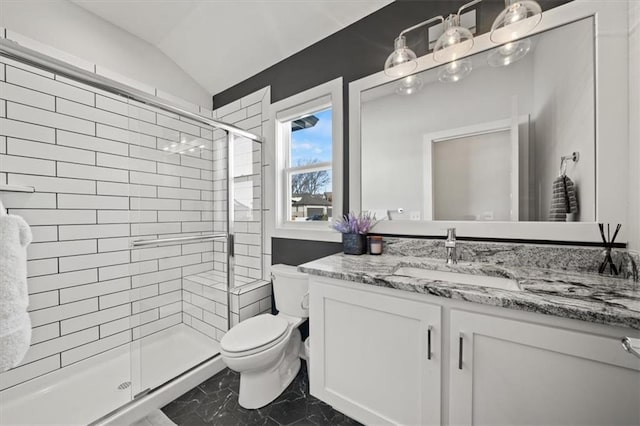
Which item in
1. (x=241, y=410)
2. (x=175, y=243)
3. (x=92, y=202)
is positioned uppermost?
(x=92, y=202)

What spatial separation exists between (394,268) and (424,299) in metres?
0.27

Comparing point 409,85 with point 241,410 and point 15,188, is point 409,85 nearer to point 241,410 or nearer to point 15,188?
point 241,410

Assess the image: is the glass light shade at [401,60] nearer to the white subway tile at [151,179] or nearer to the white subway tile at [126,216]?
the white subway tile at [151,179]

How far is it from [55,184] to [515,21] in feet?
9.17

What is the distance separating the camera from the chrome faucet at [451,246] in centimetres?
126

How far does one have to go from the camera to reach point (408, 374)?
39.0 inches

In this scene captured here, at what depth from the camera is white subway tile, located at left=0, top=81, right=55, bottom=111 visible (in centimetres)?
144

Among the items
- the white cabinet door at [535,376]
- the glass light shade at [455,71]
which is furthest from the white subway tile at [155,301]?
the glass light shade at [455,71]

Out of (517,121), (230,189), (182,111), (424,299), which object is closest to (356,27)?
(517,121)

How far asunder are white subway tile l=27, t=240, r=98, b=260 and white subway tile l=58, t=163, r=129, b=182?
0.46m

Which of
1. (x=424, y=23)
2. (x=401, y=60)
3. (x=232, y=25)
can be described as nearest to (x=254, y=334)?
(x=401, y=60)

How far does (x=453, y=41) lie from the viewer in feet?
4.15

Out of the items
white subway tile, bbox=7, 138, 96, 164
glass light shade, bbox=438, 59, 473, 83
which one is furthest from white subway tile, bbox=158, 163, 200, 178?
glass light shade, bbox=438, 59, 473, 83

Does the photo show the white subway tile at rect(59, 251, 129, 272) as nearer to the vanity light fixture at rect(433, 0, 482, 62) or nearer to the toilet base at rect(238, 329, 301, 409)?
the toilet base at rect(238, 329, 301, 409)
